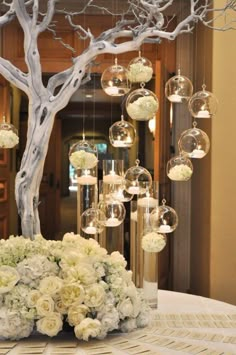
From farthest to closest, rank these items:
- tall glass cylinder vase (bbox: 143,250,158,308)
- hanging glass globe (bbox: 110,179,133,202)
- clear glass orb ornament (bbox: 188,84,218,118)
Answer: hanging glass globe (bbox: 110,179,133,202)
clear glass orb ornament (bbox: 188,84,218,118)
tall glass cylinder vase (bbox: 143,250,158,308)

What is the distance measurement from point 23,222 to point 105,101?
6.76 m

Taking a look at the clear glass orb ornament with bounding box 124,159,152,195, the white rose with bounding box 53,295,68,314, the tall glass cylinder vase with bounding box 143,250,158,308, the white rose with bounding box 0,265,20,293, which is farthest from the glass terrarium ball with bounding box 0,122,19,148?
the clear glass orb ornament with bounding box 124,159,152,195

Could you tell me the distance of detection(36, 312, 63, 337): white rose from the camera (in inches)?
51.3

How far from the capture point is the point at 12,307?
1.31 meters

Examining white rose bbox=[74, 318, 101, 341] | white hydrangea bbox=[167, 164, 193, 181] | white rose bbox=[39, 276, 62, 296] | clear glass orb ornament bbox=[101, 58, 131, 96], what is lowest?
white rose bbox=[74, 318, 101, 341]

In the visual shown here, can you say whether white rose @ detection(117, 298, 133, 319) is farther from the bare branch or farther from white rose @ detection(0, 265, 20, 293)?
the bare branch

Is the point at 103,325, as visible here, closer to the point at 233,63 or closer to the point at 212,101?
the point at 212,101

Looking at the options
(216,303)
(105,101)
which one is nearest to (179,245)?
(216,303)

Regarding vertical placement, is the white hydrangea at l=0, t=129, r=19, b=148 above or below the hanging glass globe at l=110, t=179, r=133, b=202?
above

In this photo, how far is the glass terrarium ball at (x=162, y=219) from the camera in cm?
192

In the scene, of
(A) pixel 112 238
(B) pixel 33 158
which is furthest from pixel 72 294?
(A) pixel 112 238

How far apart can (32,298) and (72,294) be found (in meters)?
0.11

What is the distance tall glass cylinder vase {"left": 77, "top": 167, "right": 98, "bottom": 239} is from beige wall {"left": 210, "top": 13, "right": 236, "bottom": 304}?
3.03 ft

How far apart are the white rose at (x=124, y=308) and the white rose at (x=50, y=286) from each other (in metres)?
0.19
